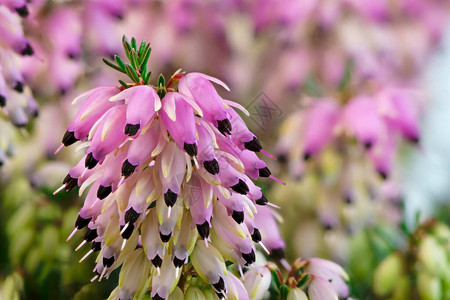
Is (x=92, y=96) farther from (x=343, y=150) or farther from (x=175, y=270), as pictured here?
(x=343, y=150)

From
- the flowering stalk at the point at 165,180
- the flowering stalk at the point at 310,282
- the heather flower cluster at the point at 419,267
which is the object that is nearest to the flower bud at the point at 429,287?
the heather flower cluster at the point at 419,267

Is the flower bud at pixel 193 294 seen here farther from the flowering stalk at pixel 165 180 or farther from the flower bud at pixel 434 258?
the flower bud at pixel 434 258

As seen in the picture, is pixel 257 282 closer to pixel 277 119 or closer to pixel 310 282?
pixel 310 282

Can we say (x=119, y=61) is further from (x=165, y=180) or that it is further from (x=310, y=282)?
(x=310, y=282)

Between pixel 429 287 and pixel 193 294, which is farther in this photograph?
pixel 429 287

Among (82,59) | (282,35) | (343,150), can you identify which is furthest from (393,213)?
(82,59)

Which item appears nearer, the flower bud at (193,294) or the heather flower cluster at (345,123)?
the flower bud at (193,294)

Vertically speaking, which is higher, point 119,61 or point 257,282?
point 119,61

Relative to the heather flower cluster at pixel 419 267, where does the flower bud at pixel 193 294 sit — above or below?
above

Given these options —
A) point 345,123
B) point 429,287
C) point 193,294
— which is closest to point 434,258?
point 429,287

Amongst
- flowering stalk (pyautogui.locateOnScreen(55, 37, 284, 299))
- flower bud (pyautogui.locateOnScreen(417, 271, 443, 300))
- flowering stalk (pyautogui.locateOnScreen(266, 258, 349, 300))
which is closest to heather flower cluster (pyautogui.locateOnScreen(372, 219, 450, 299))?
flower bud (pyautogui.locateOnScreen(417, 271, 443, 300))
